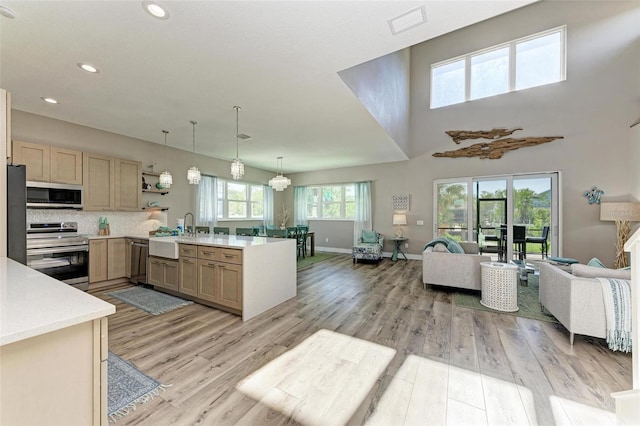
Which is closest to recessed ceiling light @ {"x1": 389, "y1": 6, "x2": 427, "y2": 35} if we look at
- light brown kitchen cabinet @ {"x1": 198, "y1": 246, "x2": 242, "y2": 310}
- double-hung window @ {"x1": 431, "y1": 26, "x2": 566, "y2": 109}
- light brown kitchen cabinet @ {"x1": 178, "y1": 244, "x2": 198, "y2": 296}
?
light brown kitchen cabinet @ {"x1": 198, "y1": 246, "x2": 242, "y2": 310}

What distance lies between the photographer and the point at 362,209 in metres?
7.78

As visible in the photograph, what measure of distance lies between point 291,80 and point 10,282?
108 inches

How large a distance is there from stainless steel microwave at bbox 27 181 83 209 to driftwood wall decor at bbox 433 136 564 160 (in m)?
7.80

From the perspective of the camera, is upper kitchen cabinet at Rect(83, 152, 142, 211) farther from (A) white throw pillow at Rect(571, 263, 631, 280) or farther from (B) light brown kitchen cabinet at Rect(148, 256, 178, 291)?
(A) white throw pillow at Rect(571, 263, 631, 280)

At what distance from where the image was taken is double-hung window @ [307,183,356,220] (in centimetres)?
827

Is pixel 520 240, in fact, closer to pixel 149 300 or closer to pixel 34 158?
pixel 149 300

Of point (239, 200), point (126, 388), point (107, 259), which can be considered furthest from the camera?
point (239, 200)

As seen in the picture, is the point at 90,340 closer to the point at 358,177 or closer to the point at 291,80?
the point at 291,80

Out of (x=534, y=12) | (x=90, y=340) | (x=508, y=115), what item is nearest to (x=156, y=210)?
(x=90, y=340)

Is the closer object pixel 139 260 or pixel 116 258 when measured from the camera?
pixel 139 260

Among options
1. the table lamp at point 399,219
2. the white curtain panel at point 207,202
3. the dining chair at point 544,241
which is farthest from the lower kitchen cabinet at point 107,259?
the dining chair at point 544,241

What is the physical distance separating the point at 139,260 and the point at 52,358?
397 cm

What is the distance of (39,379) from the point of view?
83 cm

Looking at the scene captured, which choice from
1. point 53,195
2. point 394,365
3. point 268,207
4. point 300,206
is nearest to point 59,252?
point 53,195
